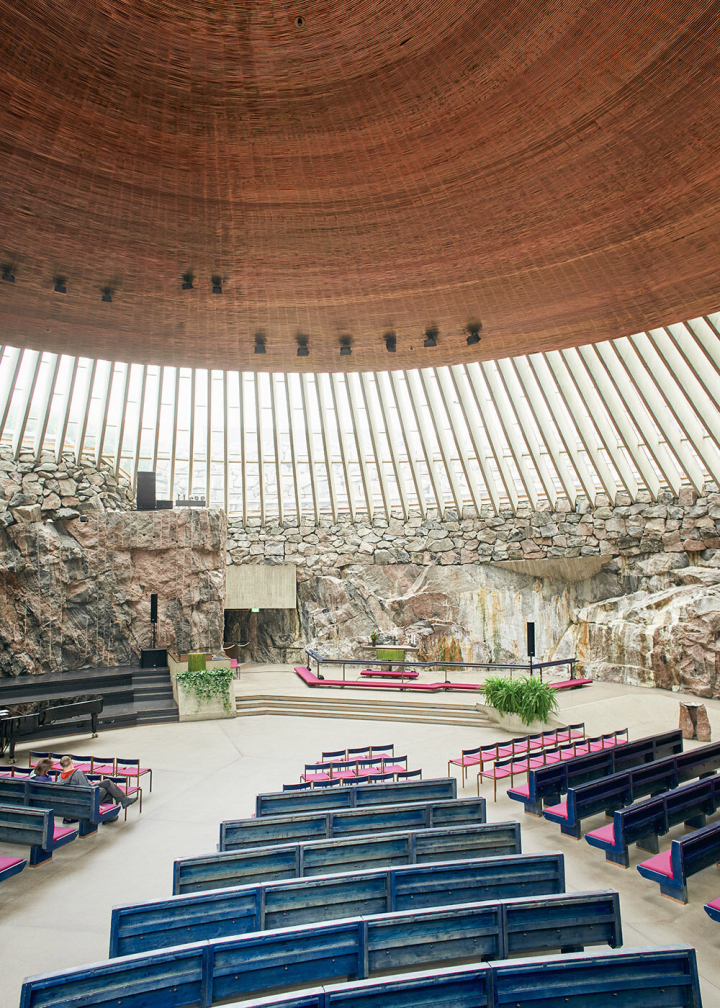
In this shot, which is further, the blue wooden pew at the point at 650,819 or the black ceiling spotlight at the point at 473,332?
the black ceiling spotlight at the point at 473,332

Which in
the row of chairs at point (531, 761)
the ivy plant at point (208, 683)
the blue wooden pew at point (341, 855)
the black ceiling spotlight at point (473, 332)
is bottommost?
the blue wooden pew at point (341, 855)

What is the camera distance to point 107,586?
635 inches

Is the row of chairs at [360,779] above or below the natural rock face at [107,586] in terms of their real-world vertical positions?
below

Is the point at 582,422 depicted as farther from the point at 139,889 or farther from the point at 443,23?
Result: the point at 139,889

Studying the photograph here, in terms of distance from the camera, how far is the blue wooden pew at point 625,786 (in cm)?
589

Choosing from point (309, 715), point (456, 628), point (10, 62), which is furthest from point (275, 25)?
point (456, 628)

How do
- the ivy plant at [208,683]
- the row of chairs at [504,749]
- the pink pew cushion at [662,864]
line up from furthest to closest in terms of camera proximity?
the ivy plant at [208,683], the row of chairs at [504,749], the pink pew cushion at [662,864]

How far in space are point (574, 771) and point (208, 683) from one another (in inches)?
312

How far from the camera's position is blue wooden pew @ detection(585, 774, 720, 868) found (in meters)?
5.22

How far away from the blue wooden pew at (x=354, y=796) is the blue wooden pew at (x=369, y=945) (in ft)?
7.35

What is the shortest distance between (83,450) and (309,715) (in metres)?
10.1

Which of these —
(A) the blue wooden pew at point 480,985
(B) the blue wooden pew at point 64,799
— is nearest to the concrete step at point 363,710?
(B) the blue wooden pew at point 64,799

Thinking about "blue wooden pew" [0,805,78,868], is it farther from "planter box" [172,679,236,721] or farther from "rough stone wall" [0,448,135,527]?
"rough stone wall" [0,448,135,527]

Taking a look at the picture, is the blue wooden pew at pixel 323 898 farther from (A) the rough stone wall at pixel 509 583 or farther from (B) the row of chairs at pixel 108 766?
(A) the rough stone wall at pixel 509 583
